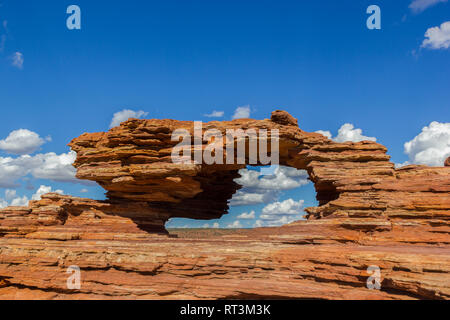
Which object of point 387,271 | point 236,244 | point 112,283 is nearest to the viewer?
point 387,271

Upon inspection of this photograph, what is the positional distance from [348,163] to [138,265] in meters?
15.9

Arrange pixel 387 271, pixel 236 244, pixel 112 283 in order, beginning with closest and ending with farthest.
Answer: pixel 387 271 → pixel 112 283 → pixel 236 244

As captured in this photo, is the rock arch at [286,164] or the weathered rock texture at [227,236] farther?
the rock arch at [286,164]

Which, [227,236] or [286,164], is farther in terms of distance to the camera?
[286,164]

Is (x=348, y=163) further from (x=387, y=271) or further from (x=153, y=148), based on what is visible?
(x=153, y=148)

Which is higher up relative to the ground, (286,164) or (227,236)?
(286,164)

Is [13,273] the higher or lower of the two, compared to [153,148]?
lower

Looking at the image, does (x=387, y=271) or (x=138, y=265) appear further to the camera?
(x=138, y=265)

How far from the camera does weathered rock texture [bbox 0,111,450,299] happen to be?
53.8ft

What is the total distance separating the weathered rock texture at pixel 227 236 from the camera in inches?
645

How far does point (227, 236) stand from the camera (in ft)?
73.5

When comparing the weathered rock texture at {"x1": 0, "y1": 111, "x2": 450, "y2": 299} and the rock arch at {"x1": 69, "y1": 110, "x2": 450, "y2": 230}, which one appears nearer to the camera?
the weathered rock texture at {"x1": 0, "y1": 111, "x2": 450, "y2": 299}

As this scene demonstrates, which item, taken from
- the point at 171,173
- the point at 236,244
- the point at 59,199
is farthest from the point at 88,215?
the point at 236,244
